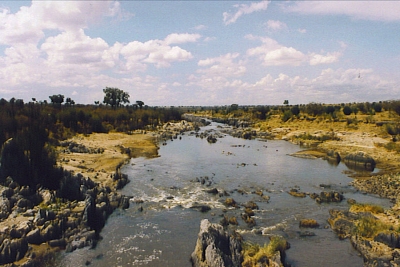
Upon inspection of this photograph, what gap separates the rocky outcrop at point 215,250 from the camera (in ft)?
52.7

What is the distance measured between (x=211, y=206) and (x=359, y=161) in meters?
28.3

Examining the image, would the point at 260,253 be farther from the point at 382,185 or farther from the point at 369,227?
the point at 382,185

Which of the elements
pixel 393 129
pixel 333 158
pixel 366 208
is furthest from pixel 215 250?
pixel 393 129

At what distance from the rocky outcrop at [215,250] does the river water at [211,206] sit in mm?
1535

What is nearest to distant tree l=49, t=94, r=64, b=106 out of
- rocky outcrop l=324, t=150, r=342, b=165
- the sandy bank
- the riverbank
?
the sandy bank

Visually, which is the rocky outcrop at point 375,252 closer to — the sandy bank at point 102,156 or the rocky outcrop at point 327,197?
the rocky outcrop at point 327,197

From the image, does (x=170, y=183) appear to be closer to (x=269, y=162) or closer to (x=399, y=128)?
(x=269, y=162)

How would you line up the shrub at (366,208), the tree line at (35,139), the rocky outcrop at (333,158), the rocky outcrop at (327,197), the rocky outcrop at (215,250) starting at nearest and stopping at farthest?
the rocky outcrop at (215,250) < the shrub at (366,208) < the tree line at (35,139) < the rocky outcrop at (327,197) < the rocky outcrop at (333,158)

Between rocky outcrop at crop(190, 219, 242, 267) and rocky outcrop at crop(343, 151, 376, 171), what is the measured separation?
32.5 meters

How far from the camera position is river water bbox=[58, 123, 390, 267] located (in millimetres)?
18656

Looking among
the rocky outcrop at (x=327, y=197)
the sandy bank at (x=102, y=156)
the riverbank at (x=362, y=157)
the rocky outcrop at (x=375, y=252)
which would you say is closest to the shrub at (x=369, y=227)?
the riverbank at (x=362, y=157)

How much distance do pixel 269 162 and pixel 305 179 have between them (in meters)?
10.4

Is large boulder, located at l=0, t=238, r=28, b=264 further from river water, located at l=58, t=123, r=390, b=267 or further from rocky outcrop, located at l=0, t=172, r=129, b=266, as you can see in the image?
river water, located at l=58, t=123, r=390, b=267

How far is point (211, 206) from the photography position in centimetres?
2727
